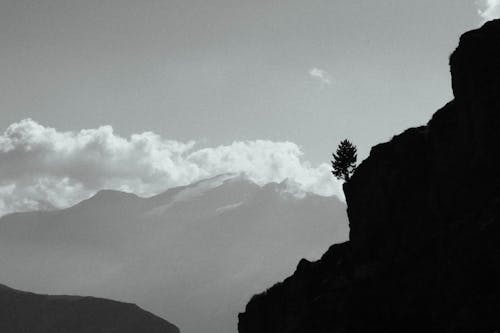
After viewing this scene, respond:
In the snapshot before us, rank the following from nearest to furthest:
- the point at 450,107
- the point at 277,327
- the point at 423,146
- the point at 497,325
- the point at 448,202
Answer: the point at 497,325
the point at 448,202
the point at 450,107
the point at 423,146
the point at 277,327

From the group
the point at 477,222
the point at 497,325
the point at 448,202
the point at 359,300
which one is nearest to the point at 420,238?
the point at 448,202

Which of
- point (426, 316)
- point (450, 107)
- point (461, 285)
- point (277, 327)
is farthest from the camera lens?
point (277, 327)

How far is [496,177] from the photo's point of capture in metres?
49.0

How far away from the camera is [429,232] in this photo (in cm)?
5647

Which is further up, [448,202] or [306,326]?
[448,202]

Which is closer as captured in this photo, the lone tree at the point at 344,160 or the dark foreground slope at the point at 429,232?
the dark foreground slope at the point at 429,232

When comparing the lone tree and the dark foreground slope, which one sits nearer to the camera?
the dark foreground slope

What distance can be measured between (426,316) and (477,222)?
28.7ft

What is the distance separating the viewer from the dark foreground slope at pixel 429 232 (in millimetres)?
43469

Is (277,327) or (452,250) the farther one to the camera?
(277,327)

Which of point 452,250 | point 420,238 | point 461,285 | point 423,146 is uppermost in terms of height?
point 423,146

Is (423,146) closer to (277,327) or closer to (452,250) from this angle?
(452,250)

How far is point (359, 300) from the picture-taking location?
5503 centimetres

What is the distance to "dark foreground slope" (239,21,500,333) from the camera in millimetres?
43469
